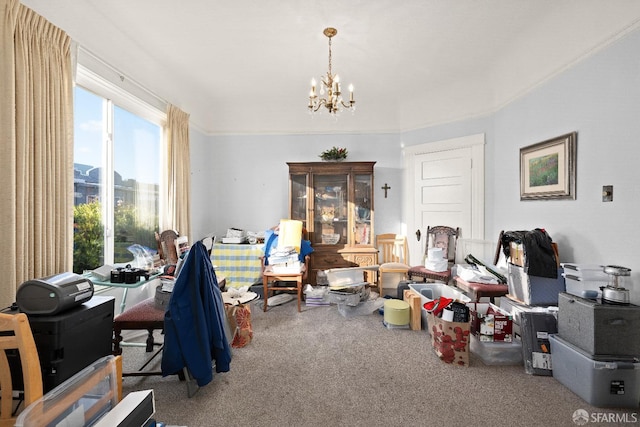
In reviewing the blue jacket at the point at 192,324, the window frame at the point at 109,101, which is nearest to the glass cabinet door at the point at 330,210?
the window frame at the point at 109,101

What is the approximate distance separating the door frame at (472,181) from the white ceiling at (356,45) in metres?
0.36

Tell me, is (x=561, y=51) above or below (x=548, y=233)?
above

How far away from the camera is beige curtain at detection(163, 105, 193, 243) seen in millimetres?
3516

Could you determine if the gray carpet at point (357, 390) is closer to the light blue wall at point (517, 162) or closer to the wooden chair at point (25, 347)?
the wooden chair at point (25, 347)

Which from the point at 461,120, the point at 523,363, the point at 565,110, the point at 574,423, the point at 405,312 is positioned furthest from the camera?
the point at 461,120

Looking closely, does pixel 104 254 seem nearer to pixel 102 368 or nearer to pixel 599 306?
pixel 102 368

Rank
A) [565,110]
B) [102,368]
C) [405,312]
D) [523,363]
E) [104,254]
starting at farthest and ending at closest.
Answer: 1. [405,312]
2. [104,254]
3. [565,110]
4. [523,363]
5. [102,368]

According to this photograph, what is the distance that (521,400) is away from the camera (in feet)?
6.12

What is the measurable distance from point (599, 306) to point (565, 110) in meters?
1.73

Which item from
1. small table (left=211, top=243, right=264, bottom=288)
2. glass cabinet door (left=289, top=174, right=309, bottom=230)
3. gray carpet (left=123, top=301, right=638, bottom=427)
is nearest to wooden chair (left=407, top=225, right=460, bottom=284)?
gray carpet (left=123, top=301, right=638, bottom=427)

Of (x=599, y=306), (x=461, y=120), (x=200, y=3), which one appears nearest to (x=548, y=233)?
(x=599, y=306)

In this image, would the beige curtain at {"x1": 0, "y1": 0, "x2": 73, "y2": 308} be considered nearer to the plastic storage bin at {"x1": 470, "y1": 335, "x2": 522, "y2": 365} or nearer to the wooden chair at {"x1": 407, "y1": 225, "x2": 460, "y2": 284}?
the plastic storage bin at {"x1": 470, "y1": 335, "x2": 522, "y2": 365}

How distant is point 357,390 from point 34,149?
2.73 metres

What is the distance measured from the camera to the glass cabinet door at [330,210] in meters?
4.34
